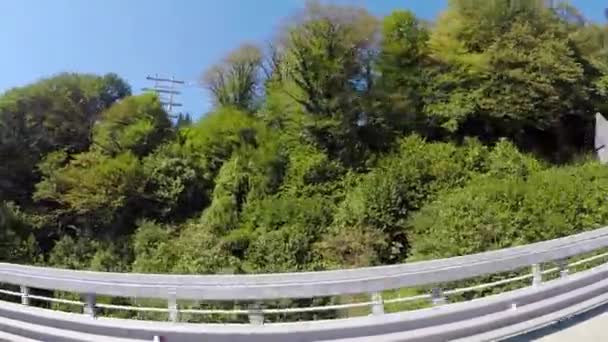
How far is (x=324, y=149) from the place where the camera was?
28359mm

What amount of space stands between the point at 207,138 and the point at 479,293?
22327mm

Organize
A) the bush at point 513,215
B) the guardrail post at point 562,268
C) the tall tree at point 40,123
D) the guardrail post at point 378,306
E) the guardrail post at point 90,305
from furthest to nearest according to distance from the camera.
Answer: the tall tree at point 40,123 < the bush at point 513,215 < the guardrail post at point 562,268 < the guardrail post at point 90,305 < the guardrail post at point 378,306

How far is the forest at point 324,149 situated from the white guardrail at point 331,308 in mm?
13765

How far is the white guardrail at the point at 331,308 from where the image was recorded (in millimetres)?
5363

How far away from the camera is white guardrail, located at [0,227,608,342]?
5363mm

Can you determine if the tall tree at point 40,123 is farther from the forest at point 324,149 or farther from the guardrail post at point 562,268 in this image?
the guardrail post at point 562,268

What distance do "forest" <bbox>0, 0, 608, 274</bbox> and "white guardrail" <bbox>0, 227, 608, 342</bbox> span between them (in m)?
13.8

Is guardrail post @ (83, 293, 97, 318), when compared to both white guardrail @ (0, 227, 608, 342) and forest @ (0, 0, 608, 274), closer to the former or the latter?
white guardrail @ (0, 227, 608, 342)

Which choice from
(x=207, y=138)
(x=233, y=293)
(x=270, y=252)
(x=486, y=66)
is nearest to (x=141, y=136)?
(x=207, y=138)

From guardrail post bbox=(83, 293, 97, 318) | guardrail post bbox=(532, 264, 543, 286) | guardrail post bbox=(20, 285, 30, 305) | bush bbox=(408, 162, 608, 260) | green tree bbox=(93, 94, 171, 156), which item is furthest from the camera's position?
green tree bbox=(93, 94, 171, 156)

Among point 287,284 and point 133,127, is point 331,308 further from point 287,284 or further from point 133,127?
point 133,127

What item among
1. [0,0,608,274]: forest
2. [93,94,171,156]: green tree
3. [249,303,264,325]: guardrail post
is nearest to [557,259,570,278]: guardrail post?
[249,303,264,325]: guardrail post

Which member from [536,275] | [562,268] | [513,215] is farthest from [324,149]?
[536,275]

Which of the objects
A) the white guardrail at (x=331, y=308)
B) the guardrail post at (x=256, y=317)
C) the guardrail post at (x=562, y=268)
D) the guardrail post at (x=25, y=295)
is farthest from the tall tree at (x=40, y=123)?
the guardrail post at (x=562, y=268)
